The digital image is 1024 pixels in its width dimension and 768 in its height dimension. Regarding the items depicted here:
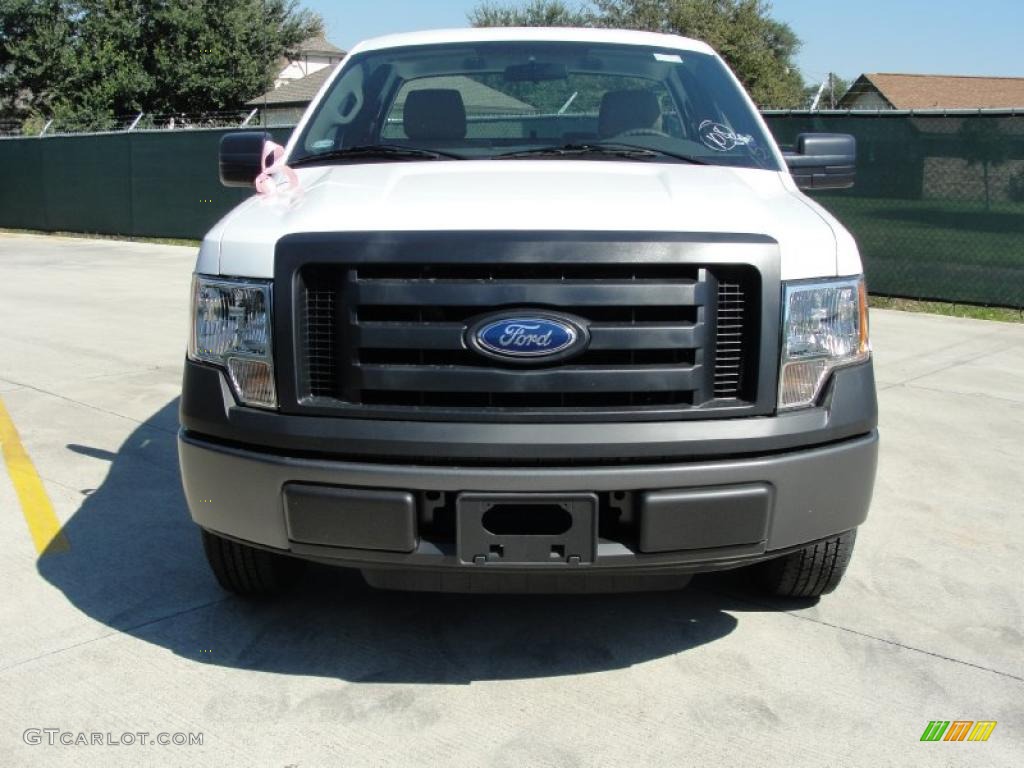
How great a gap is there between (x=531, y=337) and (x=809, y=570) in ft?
4.50

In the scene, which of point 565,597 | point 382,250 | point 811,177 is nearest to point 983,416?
point 811,177

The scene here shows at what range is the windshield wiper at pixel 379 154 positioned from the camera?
396 cm

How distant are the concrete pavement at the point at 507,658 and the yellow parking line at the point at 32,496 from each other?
0.06 meters

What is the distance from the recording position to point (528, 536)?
114 inches

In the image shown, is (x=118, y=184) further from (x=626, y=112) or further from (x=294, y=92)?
(x=294, y=92)

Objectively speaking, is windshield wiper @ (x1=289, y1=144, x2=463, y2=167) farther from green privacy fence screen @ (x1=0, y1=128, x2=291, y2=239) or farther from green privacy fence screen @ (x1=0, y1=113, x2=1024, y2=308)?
green privacy fence screen @ (x1=0, y1=128, x2=291, y2=239)

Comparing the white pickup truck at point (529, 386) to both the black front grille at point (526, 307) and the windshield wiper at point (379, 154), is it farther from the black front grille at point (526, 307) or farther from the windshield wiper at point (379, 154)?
the windshield wiper at point (379, 154)

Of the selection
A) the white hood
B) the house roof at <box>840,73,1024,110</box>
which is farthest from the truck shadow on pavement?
the house roof at <box>840,73,1024,110</box>

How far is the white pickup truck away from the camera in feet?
9.55

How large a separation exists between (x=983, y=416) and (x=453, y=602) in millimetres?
4153

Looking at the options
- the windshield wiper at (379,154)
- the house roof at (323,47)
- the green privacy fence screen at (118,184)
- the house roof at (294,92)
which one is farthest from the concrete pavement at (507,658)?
the house roof at (323,47)

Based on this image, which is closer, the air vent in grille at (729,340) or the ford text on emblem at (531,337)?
the ford text on emblem at (531,337)

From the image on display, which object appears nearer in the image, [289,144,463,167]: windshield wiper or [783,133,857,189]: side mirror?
[289,144,463,167]: windshield wiper

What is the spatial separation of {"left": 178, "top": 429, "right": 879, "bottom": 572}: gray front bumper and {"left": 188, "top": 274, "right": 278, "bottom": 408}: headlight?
0.60ft
